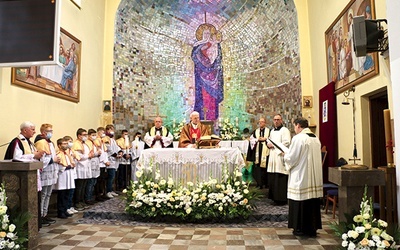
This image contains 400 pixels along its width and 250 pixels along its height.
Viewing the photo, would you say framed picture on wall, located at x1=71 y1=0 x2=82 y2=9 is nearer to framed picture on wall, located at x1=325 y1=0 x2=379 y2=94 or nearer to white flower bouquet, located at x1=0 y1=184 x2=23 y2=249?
white flower bouquet, located at x1=0 y1=184 x2=23 y2=249

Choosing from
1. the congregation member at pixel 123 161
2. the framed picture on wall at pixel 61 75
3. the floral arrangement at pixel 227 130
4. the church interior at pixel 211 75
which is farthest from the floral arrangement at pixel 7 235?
the floral arrangement at pixel 227 130

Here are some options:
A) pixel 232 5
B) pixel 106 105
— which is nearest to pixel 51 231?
pixel 106 105

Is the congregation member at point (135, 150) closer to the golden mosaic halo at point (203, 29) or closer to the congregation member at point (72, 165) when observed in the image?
the congregation member at point (72, 165)

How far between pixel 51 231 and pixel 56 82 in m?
3.40

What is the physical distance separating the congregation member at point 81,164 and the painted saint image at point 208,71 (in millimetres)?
4430

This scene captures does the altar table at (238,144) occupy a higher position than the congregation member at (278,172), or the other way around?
the altar table at (238,144)

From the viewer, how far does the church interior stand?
19.8 ft

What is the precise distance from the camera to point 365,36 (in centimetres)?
432

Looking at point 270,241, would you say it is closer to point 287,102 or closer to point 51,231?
point 51,231

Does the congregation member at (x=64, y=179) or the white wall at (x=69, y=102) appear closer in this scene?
the white wall at (x=69, y=102)

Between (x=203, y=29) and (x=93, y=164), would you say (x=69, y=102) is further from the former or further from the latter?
(x=203, y=29)

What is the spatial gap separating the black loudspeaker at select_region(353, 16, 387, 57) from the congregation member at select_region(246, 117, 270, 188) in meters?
3.57

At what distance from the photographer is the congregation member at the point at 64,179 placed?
5.91m

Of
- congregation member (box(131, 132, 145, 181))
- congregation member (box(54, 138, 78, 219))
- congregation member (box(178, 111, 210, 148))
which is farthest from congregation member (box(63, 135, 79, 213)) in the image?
congregation member (box(131, 132, 145, 181))
